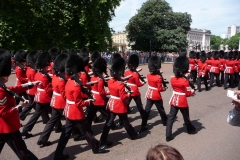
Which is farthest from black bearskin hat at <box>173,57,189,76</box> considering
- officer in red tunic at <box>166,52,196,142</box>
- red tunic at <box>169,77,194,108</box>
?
red tunic at <box>169,77,194,108</box>

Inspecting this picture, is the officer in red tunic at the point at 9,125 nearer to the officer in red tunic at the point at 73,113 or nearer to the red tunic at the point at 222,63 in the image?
the officer in red tunic at the point at 73,113

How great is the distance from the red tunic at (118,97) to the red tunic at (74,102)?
2.25 ft

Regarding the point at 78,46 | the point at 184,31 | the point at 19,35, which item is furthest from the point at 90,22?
the point at 184,31

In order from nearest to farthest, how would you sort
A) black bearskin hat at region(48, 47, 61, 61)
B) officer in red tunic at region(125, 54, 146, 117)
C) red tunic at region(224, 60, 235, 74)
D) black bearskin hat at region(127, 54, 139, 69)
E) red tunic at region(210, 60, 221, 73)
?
1. officer in red tunic at region(125, 54, 146, 117)
2. black bearskin hat at region(127, 54, 139, 69)
3. black bearskin hat at region(48, 47, 61, 61)
4. red tunic at region(224, 60, 235, 74)
5. red tunic at region(210, 60, 221, 73)

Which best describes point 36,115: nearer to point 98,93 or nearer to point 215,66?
point 98,93

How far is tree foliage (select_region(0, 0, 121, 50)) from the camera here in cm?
1589

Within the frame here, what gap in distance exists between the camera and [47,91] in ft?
17.3

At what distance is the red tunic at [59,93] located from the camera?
181 inches

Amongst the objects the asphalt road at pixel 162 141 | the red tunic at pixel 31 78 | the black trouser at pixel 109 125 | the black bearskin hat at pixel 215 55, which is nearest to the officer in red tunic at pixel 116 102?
the black trouser at pixel 109 125

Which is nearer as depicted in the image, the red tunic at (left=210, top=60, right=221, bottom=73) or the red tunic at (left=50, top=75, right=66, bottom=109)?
the red tunic at (left=50, top=75, right=66, bottom=109)

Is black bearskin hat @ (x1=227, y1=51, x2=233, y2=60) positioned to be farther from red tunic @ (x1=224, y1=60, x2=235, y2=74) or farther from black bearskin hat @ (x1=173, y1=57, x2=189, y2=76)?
black bearskin hat @ (x1=173, y1=57, x2=189, y2=76)

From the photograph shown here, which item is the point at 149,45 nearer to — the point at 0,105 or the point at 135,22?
the point at 135,22

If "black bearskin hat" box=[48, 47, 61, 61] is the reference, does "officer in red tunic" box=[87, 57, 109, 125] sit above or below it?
below

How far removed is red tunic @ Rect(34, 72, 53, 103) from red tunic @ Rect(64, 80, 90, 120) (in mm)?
1283
